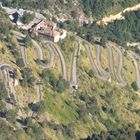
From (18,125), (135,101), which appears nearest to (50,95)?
(18,125)

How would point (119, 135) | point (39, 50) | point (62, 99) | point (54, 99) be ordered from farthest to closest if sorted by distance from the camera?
point (39, 50), point (62, 99), point (54, 99), point (119, 135)

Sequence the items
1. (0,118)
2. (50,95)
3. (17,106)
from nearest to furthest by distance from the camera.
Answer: (0,118)
(17,106)
(50,95)

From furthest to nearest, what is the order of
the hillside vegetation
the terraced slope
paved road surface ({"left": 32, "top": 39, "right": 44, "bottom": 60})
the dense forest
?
paved road surface ({"left": 32, "top": 39, "right": 44, "bottom": 60}) < the terraced slope < the dense forest < the hillside vegetation

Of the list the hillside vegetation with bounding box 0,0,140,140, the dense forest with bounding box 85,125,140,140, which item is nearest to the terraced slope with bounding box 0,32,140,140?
the hillside vegetation with bounding box 0,0,140,140

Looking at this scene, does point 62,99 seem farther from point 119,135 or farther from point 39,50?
point 39,50

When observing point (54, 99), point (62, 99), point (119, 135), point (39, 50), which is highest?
point (39, 50)

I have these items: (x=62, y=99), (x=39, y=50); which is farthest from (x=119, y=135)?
(x=39, y=50)

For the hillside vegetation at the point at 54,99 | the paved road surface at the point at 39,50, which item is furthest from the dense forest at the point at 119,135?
the paved road surface at the point at 39,50

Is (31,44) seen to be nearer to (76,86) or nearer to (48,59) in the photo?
(48,59)

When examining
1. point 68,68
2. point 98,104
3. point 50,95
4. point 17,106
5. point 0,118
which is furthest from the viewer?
point 68,68

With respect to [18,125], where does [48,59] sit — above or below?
above

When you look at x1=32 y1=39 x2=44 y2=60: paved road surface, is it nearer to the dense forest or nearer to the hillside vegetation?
the hillside vegetation
